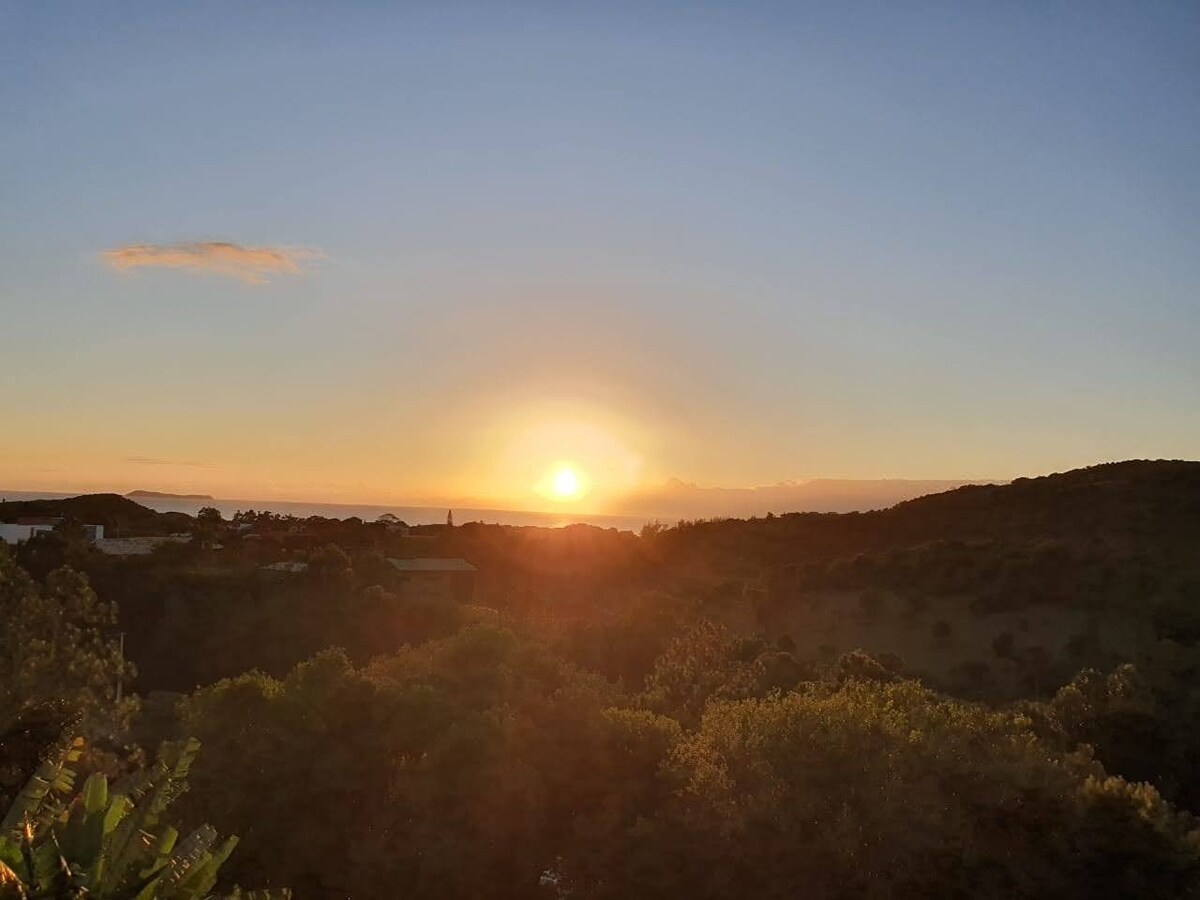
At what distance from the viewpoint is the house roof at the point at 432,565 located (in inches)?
1793

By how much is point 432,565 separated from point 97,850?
1613 inches

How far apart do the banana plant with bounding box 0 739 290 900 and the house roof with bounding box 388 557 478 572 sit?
36.7m

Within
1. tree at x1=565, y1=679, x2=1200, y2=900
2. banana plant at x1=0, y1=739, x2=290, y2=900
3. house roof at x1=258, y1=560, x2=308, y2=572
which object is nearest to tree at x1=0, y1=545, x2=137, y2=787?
banana plant at x1=0, y1=739, x2=290, y2=900

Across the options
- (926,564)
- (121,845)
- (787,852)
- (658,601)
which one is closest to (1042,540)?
(926,564)

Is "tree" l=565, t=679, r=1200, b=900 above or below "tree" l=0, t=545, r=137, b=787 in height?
below

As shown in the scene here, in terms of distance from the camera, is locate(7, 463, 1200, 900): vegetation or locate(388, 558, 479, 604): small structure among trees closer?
locate(7, 463, 1200, 900): vegetation

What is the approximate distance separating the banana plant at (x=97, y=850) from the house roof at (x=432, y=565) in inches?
1447

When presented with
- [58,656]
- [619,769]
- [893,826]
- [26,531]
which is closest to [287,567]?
[26,531]

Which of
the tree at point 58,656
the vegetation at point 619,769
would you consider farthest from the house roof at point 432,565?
the tree at point 58,656

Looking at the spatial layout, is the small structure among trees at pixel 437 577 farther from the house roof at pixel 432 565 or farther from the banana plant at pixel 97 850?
the banana plant at pixel 97 850

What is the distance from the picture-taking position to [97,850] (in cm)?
686

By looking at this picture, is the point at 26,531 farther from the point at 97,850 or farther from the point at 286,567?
the point at 97,850

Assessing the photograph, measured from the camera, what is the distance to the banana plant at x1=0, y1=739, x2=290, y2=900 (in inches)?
251

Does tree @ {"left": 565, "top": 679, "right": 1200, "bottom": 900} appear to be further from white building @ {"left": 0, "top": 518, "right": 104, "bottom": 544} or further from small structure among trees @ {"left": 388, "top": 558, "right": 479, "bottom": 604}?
white building @ {"left": 0, "top": 518, "right": 104, "bottom": 544}
